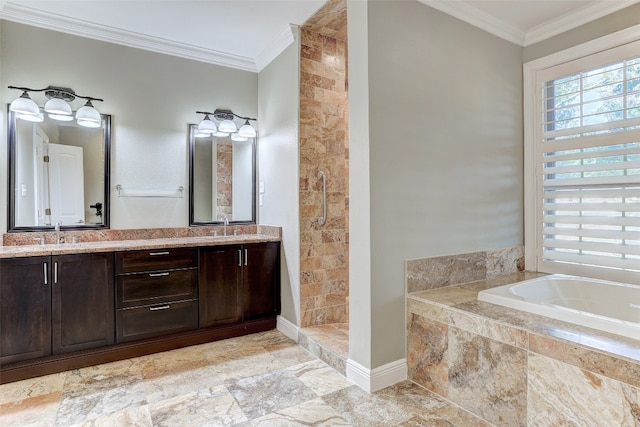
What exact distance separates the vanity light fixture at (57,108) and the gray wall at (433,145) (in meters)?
2.38

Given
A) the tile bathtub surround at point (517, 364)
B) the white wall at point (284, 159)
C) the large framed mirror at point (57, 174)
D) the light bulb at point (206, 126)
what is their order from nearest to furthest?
the tile bathtub surround at point (517, 364), the large framed mirror at point (57, 174), the white wall at point (284, 159), the light bulb at point (206, 126)

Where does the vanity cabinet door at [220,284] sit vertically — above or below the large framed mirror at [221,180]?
below

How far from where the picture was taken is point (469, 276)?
2.62 metres

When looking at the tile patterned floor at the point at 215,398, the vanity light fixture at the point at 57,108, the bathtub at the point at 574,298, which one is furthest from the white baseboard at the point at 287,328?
the vanity light fixture at the point at 57,108

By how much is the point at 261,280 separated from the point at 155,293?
91 cm

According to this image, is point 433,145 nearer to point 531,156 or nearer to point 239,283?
point 531,156

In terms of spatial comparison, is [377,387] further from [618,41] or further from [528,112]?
[618,41]

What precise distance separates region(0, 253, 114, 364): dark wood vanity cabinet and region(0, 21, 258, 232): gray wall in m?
0.62

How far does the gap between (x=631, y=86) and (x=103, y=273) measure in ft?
13.4

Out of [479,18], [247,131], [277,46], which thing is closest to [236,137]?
[247,131]

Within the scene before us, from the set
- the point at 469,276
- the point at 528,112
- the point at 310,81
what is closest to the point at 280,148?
the point at 310,81

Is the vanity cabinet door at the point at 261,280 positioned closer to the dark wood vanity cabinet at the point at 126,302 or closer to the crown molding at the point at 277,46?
the dark wood vanity cabinet at the point at 126,302

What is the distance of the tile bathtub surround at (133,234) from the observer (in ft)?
8.76

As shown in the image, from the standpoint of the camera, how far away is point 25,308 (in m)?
2.30
